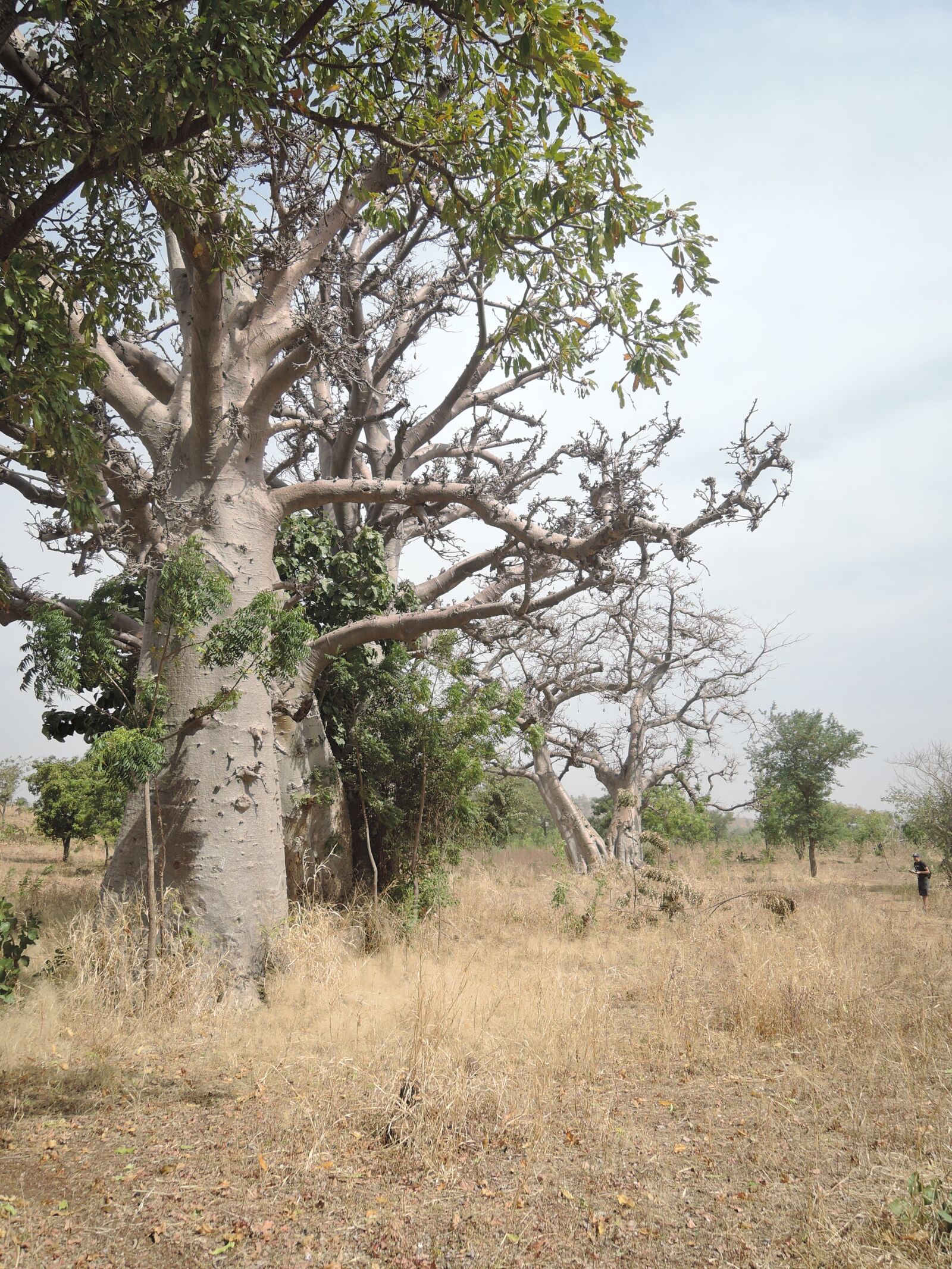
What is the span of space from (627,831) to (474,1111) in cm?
1244

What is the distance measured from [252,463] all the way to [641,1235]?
5.91 m

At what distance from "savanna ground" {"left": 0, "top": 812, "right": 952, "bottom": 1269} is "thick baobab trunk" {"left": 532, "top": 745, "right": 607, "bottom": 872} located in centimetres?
816

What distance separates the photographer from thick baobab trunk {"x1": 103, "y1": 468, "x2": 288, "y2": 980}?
5664 mm

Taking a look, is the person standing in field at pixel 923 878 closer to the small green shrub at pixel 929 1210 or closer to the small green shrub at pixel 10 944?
the small green shrub at pixel 929 1210

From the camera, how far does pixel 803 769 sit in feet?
73.2

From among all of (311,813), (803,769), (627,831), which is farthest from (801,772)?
(311,813)

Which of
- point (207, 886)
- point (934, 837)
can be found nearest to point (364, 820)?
point (207, 886)

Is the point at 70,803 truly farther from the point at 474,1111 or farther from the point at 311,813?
the point at 474,1111

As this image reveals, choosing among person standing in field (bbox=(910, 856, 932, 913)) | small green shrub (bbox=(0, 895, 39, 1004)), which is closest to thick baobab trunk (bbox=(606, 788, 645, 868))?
person standing in field (bbox=(910, 856, 932, 913))

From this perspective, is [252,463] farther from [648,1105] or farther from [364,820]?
[648,1105]

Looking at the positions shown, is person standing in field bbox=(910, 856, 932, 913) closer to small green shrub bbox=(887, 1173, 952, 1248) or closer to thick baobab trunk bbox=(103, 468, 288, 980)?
thick baobab trunk bbox=(103, 468, 288, 980)

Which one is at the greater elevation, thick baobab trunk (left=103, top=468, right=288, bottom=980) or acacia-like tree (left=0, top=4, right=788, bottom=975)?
acacia-like tree (left=0, top=4, right=788, bottom=975)

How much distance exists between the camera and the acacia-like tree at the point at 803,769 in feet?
71.5

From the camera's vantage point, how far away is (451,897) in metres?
8.80
